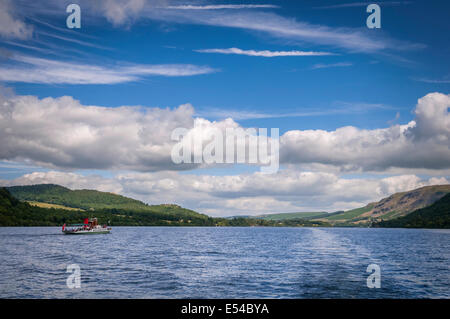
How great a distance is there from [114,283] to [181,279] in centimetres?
1056

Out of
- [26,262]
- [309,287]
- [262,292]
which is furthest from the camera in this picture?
[26,262]

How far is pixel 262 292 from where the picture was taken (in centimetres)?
5019

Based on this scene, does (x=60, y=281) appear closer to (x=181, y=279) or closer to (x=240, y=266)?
(x=181, y=279)

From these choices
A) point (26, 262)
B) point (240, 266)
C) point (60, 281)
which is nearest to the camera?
point (60, 281)
